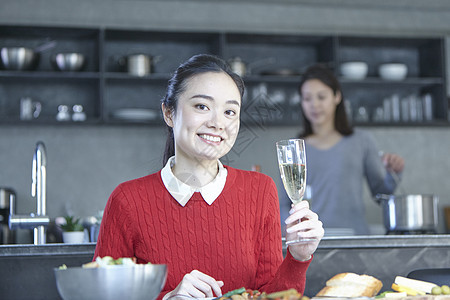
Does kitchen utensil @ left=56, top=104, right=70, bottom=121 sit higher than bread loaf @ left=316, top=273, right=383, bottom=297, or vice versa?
kitchen utensil @ left=56, top=104, right=70, bottom=121

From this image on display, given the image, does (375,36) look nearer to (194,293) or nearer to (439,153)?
(439,153)

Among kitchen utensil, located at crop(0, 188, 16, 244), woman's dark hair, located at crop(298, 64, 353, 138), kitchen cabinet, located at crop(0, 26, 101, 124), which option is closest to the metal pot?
woman's dark hair, located at crop(298, 64, 353, 138)

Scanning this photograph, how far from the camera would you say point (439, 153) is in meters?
5.05

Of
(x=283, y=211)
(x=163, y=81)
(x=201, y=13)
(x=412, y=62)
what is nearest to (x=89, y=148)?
(x=163, y=81)

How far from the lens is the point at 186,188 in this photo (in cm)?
160

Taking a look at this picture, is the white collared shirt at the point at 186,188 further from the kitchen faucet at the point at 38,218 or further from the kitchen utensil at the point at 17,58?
the kitchen utensil at the point at 17,58

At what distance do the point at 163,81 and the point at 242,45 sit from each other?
30.7 inches

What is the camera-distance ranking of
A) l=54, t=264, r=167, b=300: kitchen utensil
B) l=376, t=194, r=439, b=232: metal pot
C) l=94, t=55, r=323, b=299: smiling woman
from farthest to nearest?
1. l=376, t=194, r=439, b=232: metal pot
2. l=94, t=55, r=323, b=299: smiling woman
3. l=54, t=264, r=167, b=300: kitchen utensil

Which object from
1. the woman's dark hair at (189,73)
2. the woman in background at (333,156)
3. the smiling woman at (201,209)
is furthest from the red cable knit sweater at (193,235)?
the woman in background at (333,156)

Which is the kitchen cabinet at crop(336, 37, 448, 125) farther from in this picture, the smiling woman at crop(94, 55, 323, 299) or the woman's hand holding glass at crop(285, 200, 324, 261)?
the woman's hand holding glass at crop(285, 200, 324, 261)

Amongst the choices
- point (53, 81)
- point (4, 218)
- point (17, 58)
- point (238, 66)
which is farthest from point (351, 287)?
point (53, 81)

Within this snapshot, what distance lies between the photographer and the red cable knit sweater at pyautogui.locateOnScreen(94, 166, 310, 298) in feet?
5.04

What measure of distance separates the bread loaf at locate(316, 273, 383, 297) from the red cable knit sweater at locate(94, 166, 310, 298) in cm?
38

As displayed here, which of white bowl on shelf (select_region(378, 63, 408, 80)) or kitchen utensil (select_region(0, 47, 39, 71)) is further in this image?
white bowl on shelf (select_region(378, 63, 408, 80))
